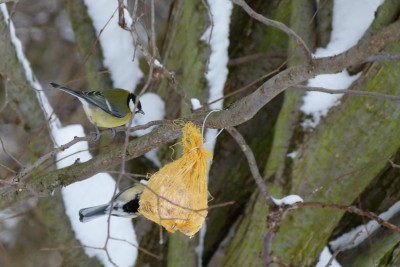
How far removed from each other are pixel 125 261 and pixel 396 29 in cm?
229

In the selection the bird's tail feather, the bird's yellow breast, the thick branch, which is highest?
the bird's yellow breast

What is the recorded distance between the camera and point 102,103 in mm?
3234

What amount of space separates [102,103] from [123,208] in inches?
22.9

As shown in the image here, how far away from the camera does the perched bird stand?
121 inches

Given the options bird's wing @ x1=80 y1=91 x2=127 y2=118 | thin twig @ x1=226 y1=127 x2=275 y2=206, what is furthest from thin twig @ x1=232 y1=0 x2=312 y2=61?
bird's wing @ x1=80 y1=91 x2=127 y2=118

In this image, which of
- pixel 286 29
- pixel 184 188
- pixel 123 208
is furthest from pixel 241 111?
pixel 123 208

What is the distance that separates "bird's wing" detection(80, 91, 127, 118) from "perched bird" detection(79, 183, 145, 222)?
0.41 m

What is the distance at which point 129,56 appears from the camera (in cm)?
393

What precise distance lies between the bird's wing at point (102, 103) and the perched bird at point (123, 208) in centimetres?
41

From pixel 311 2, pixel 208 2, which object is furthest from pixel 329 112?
pixel 208 2

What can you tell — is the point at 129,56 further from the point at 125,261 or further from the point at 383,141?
the point at 383,141

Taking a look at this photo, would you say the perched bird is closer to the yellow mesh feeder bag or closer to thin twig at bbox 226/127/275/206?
the yellow mesh feeder bag

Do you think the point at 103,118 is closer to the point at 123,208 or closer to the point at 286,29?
the point at 123,208

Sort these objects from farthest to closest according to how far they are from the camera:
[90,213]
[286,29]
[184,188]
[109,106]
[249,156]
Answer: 1. [109,106]
2. [90,213]
3. [249,156]
4. [184,188]
5. [286,29]
